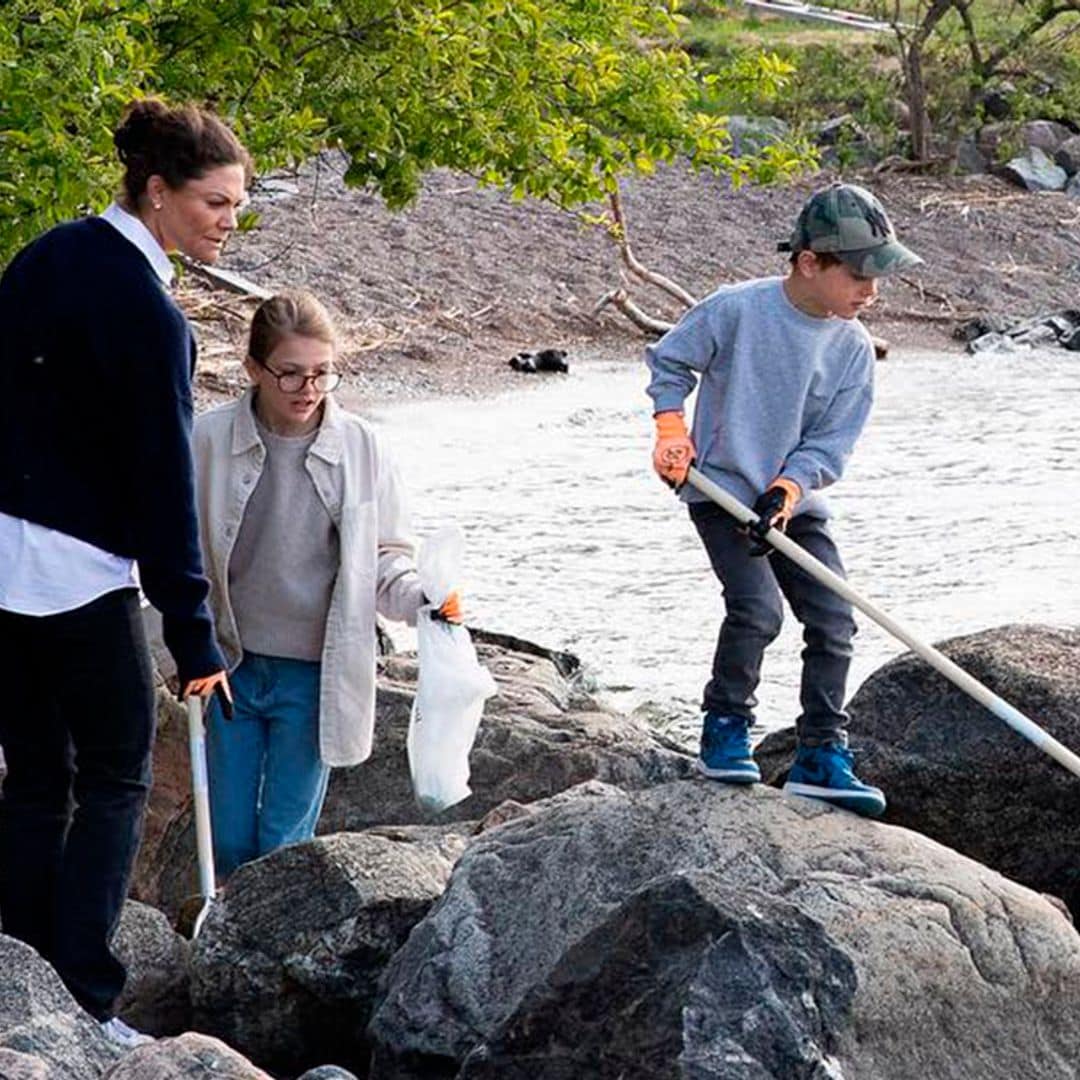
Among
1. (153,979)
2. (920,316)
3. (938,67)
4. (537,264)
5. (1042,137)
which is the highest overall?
(153,979)

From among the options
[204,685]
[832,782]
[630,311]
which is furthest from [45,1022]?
[630,311]

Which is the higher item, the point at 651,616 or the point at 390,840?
the point at 390,840

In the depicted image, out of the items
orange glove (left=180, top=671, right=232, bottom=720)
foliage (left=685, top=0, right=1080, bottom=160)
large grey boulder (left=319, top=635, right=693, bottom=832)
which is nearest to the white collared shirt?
orange glove (left=180, top=671, right=232, bottom=720)

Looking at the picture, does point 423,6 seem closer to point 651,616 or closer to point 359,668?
point 359,668

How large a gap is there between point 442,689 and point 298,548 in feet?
1.55

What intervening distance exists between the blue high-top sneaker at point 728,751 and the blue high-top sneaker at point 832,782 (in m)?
0.13

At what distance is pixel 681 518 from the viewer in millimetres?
17188

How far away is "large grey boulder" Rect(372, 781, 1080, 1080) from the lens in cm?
497

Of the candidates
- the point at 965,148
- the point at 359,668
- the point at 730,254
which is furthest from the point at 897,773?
the point at 965,148

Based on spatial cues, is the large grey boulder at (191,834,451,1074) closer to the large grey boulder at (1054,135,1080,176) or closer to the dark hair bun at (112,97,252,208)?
the dark hair bun at (112,97,252,208)

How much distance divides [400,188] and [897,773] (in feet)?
11.6

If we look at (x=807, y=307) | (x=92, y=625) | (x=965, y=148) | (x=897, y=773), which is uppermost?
(x=807, y=307)

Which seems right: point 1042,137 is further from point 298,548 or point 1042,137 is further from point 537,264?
point 298,548

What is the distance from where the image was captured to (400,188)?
10047 millimetres
